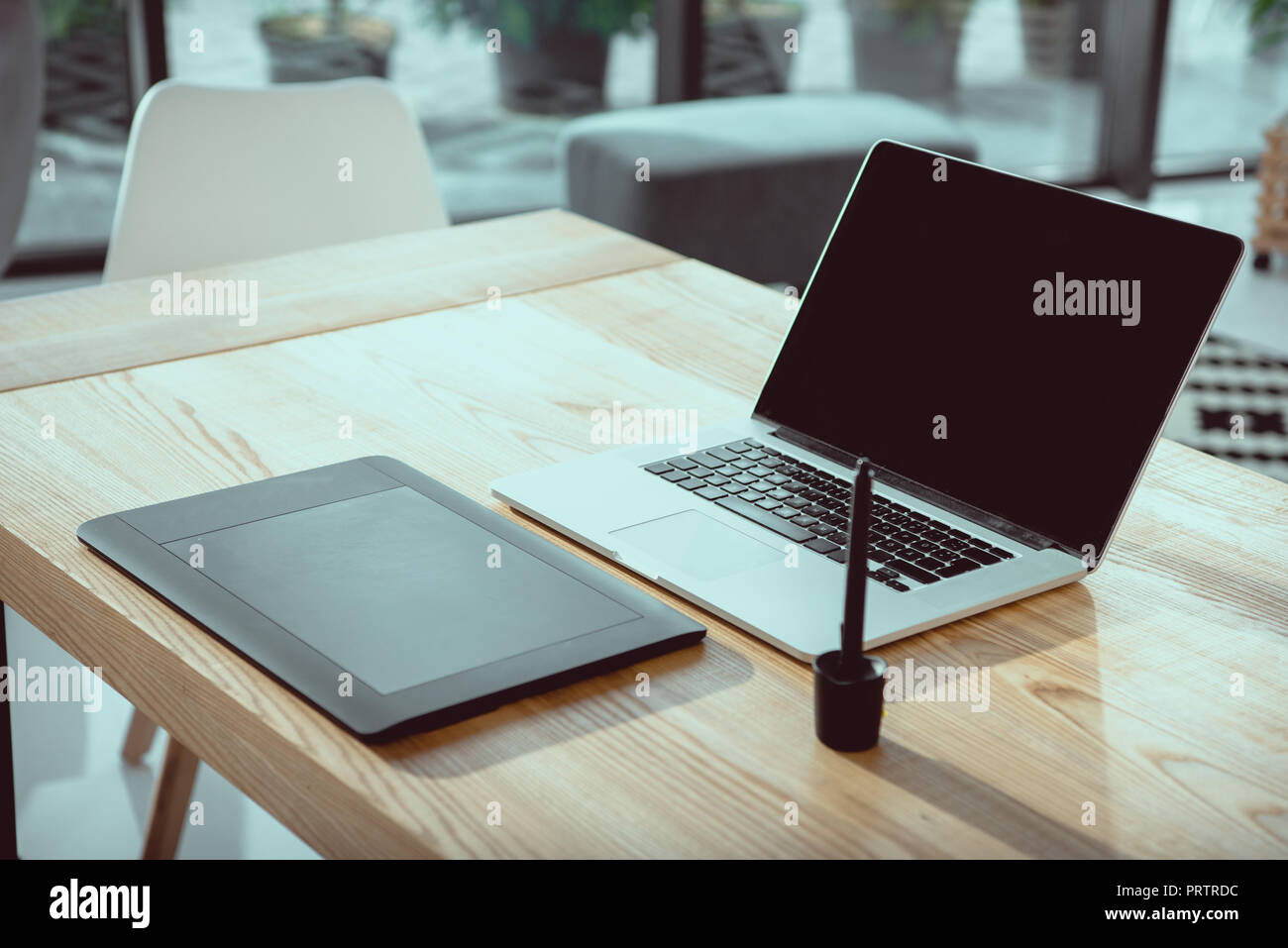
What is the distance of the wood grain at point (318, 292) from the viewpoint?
1.35m

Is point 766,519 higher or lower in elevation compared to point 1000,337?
lower

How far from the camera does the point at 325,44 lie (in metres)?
3.58

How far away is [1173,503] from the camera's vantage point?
107 centimetres

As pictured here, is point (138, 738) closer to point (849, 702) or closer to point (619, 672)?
point (619, 672)

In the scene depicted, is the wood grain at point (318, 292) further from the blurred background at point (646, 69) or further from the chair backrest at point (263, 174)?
the blurred background at point (646, 69)

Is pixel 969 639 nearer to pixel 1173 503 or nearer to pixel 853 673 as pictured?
pixel 853 673

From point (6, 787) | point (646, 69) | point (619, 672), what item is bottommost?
point (6, 787)

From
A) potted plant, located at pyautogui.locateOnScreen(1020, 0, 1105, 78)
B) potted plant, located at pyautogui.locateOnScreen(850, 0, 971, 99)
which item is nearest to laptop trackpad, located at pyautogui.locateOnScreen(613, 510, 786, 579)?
Result: potted plant, located at pyautogui.locateOnScreen(850, 0, 971, 99)

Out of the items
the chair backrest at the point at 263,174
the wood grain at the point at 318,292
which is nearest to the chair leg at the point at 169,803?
the wood grain at the point at 318,292

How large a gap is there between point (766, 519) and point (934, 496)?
0.12 m

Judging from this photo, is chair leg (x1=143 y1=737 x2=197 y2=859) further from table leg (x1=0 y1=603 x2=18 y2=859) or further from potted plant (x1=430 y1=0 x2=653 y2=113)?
potted plant (x1=430 y1=0 x2=653 y2=113)

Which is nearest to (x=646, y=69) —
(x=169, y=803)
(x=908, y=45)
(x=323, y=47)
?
(x=908, y=45)

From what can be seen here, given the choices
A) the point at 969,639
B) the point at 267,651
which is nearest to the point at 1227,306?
the point at 969,639
